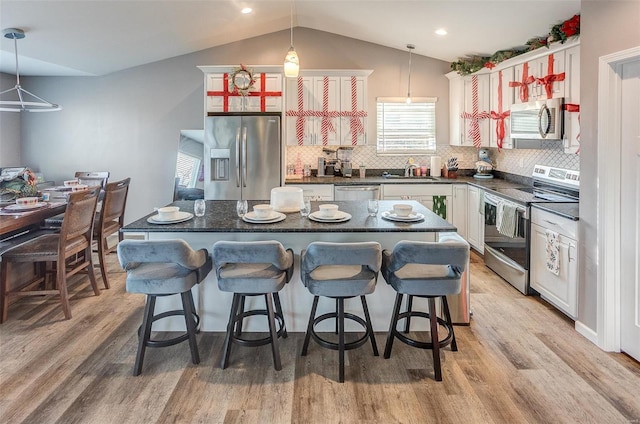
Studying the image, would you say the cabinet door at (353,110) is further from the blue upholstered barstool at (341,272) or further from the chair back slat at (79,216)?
the blue upholstered barstool at (341,272)

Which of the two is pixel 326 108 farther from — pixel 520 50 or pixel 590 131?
pixel 590 131

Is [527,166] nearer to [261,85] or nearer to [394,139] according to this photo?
[394,139]

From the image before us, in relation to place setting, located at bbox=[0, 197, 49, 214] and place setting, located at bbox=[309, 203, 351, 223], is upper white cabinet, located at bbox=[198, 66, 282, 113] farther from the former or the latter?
place setting, located at bbox=[309, 203, 351, 223]

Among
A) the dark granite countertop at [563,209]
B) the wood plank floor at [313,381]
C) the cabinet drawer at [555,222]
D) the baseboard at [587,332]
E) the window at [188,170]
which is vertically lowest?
the wood plank floor at [313,381]

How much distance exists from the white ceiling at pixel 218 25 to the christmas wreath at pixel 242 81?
57cm

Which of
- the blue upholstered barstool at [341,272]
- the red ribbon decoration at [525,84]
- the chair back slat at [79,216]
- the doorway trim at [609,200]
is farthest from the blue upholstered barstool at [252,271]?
the red ribbon decoration at [525,84]

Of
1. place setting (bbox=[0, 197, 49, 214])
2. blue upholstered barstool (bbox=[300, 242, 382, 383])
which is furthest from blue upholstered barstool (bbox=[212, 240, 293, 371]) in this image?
place setting (bbox=[0, 197, 49, 214])

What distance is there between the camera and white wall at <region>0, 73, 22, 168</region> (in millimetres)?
5863

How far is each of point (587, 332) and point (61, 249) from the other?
13.4 feet

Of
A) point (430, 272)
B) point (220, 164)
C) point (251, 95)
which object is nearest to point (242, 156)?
point (220, 164)

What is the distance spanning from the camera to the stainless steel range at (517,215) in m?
4.04

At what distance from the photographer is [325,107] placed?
234 inches

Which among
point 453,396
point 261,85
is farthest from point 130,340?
point 261,85

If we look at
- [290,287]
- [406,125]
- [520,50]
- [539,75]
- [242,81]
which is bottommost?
[290,287]
